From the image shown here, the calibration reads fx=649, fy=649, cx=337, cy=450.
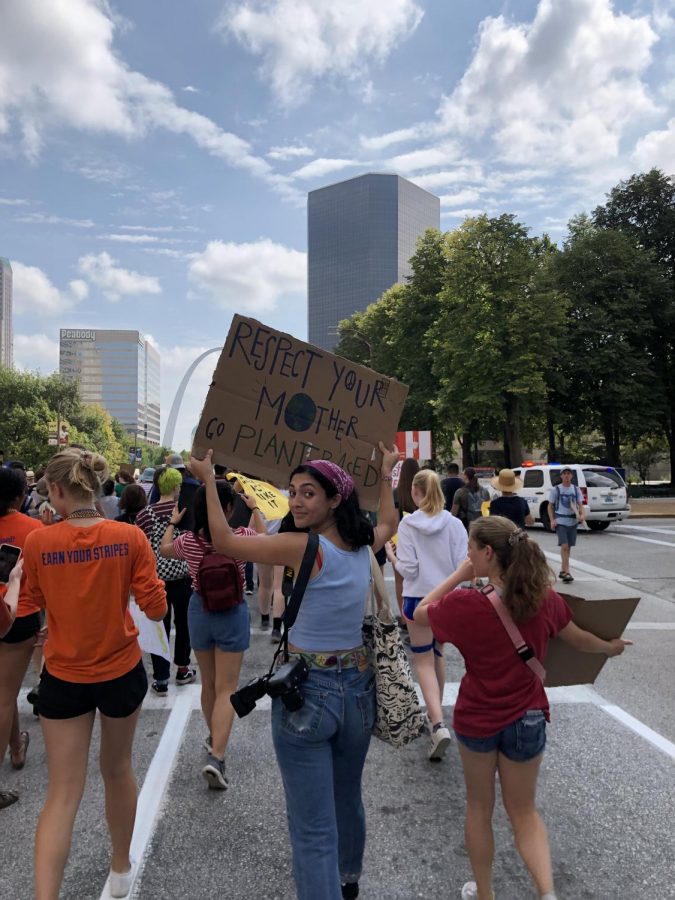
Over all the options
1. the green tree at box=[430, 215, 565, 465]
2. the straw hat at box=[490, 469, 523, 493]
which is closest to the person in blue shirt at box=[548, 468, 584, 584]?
the straw hat at box=[490, 469, 523, 493]

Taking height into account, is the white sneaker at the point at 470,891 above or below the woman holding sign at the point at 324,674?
below

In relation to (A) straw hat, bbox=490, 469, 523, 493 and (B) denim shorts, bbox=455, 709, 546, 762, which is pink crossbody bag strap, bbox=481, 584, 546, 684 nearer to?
(B) denim shorts, bbox=455, 709, 546, 762

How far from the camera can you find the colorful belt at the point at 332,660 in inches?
89.6

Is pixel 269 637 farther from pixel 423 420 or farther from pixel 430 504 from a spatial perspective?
pixel 423 420

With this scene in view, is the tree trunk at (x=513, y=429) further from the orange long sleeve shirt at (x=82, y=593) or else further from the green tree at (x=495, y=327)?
the orange long sleeve shirt at (x=82, y=593)

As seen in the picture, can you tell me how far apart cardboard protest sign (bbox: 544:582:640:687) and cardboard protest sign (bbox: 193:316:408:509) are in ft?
3.20

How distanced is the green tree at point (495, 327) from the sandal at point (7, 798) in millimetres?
27061

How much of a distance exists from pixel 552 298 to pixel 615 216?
10981mm

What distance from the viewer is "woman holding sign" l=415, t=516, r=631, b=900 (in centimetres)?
249

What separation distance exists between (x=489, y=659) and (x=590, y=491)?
1672 cm

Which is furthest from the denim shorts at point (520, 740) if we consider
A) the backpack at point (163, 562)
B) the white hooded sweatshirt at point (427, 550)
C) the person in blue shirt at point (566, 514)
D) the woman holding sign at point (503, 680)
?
the person in blue shirt at point (566, 514)

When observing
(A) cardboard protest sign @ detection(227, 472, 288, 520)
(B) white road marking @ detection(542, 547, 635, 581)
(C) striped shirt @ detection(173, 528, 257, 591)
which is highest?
(A) cardboard protest sign @ detection(227, 472, 288, 520)

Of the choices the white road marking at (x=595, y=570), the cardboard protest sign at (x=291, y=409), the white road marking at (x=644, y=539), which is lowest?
the white road marking at (x=595, y=570)

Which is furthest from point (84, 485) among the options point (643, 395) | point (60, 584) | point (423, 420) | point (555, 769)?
point (423, 420)
